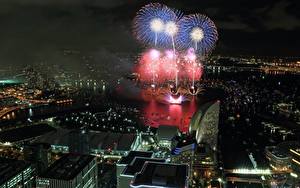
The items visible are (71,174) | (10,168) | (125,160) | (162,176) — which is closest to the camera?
(162,176)

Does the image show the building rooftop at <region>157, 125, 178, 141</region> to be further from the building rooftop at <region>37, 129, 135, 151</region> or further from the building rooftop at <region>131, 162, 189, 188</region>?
the building rooftop at <region>131, 162, 189, 188</region>

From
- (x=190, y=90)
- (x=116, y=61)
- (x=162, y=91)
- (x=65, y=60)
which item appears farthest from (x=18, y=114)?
(x=65, y=60)

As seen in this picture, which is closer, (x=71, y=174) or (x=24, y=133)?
(x=71, y=174)

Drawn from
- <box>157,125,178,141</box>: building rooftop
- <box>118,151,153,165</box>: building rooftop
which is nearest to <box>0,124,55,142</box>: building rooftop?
<box>157,125,178,141</box>: building rooftop

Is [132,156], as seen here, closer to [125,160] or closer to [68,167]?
[125,160]

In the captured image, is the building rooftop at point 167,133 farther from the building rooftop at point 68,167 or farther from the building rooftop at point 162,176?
the building rooftop at point 162,176

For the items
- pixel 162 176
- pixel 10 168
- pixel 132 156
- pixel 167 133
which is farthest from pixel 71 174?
pixel 167 133

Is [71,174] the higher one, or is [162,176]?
[162,176]

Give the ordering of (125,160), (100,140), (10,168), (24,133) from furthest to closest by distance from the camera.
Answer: (24,133) < (100,140) < (10,168) < (125,160)
